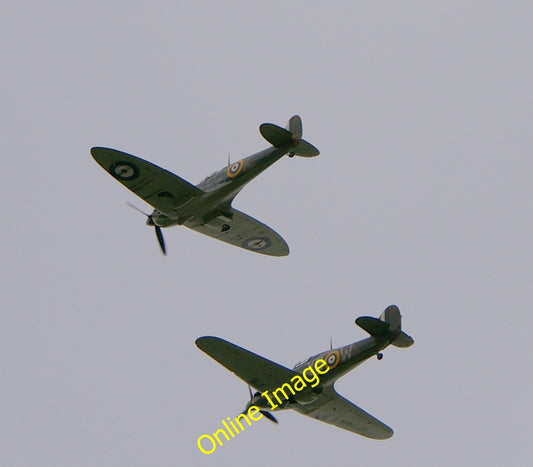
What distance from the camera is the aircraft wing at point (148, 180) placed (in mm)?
34781

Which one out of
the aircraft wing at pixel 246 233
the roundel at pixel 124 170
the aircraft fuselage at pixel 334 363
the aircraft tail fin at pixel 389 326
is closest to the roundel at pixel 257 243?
the aircraft wing at pixel 246 233

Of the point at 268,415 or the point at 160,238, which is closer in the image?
the point at 268,415

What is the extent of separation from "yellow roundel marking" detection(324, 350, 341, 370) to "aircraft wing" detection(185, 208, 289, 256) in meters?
5.45

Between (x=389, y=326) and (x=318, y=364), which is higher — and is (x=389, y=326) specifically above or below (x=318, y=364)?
above

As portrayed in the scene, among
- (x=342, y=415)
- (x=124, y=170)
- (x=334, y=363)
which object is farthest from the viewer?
(x=342, y=415)

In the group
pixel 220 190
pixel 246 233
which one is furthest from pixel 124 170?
pixel 246 233

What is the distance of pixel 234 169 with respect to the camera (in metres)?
35.6

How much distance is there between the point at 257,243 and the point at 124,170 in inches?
272

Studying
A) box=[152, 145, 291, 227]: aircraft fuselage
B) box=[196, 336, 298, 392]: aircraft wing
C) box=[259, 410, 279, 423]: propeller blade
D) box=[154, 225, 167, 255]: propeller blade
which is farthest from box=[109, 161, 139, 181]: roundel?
box=[259, 410, 279, 423]: propeller blade

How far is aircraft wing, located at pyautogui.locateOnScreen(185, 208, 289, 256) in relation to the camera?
38.1 m

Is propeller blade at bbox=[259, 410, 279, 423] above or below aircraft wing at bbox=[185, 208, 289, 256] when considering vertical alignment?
below

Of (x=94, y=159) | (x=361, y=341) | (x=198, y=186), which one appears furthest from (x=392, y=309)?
(x=94, y=159)

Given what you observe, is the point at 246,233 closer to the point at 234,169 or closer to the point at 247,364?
the point at 234,169

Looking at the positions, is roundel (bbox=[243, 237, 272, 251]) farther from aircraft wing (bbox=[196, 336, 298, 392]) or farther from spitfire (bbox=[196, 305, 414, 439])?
aircraft wing (bbox=[196, 336, 298, 392])
